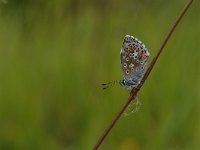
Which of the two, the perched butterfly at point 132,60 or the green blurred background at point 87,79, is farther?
the green blurred background at point 87,79

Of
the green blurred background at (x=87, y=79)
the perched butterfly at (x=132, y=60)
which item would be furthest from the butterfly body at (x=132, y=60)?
the green blurred background at (x=87, y=79)

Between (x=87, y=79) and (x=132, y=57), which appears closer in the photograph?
(x=132, y=57)

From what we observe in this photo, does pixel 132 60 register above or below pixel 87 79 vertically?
above

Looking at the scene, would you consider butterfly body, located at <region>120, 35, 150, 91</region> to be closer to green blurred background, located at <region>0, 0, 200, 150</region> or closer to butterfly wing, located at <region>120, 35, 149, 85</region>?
butterfly wing, located at <region>120, 35, 149, 85</region>

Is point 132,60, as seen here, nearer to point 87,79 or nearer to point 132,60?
point 132,60

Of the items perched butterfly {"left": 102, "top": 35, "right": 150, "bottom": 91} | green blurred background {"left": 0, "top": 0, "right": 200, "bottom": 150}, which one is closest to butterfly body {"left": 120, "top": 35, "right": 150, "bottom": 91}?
perched butterfly {"left": 102, "top": 35, "right": 150, "bottom": 91}

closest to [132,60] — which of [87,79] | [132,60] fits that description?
[132,60]

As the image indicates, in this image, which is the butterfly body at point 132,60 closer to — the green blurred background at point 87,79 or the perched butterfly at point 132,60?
the perched butterfly at point 132,60
